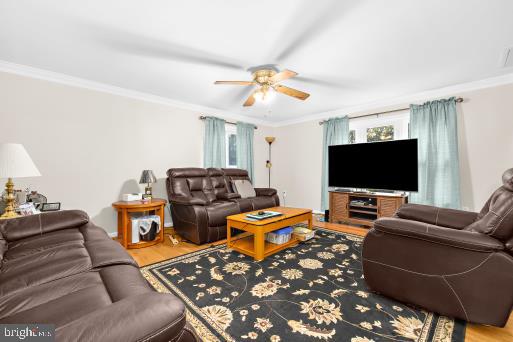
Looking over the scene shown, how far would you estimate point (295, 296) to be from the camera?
71.1 inches

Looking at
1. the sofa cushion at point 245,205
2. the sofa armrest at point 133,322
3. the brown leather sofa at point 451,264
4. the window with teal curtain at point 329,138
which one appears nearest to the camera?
the sofa armrest at point 133,322

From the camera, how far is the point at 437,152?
→ 3512 millimetres

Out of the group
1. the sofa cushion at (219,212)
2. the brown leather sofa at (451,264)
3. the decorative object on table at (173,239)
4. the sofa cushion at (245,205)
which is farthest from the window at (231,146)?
the brown leather sofa at (451,264)

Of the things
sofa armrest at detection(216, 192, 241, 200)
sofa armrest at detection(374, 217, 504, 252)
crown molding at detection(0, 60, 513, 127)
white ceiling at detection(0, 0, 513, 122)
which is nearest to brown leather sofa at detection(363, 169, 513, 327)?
sofa armrest at detection(374, 217, 504, 252)

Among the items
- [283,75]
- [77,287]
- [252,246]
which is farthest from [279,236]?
[77,287]

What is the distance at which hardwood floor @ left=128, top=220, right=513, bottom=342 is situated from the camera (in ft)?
4.57

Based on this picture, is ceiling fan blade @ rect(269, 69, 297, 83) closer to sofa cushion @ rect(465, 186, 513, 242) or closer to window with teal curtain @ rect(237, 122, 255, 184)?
sofa cushion @ rect(465, 186, 513, 242)

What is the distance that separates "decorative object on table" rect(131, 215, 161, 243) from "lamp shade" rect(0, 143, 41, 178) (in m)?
1.31

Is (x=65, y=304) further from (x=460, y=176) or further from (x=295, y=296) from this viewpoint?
(x=460, y=176)

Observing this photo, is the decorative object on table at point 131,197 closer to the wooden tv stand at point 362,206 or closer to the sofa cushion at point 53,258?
the sofa cushion at point 53,258

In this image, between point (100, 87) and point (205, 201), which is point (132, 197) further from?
point (100, 87)

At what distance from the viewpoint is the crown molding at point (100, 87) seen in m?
2.68

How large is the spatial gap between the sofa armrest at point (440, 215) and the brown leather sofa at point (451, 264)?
1.35 ft

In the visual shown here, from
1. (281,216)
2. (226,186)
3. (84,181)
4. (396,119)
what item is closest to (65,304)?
(281,216)
